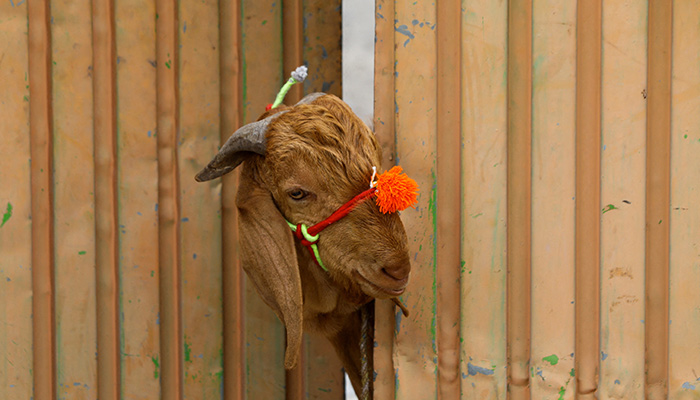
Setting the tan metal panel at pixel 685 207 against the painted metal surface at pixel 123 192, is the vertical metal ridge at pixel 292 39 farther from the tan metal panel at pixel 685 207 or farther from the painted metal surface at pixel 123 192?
the tan metal panel at pixel 685 207

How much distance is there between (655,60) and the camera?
160cm

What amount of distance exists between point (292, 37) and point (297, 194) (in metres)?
1.03

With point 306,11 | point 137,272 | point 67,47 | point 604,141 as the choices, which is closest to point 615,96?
point 604,141

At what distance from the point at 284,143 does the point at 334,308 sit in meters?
0.58

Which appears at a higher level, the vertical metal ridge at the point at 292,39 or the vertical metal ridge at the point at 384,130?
the vertical metal ridge at the point at 292,39

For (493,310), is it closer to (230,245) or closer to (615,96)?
(615,96)

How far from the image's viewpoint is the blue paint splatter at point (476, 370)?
5.55 feet

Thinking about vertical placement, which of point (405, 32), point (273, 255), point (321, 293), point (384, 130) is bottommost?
point (321, 293)

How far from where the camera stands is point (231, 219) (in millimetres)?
2232

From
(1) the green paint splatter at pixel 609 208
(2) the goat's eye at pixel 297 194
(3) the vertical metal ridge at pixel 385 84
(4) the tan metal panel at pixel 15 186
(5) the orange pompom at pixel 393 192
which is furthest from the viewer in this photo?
(4) the tan metal panel at pixel 15 186

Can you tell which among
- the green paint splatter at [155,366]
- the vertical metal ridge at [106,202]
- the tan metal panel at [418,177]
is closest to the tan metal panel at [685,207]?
the tan metal panel at [418,177]

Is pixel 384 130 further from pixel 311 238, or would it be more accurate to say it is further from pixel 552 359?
pixel 552 359

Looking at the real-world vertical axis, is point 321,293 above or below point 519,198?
below

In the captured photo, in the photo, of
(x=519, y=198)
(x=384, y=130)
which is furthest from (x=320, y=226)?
(x=519, y=198)
